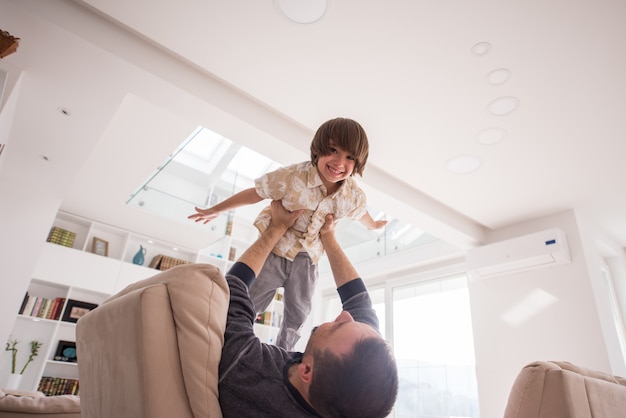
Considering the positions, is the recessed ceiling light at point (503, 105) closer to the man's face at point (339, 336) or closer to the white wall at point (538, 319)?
the white wall at point (538, 319)

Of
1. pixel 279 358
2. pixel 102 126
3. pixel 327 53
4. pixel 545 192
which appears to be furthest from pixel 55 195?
pixel 545 192

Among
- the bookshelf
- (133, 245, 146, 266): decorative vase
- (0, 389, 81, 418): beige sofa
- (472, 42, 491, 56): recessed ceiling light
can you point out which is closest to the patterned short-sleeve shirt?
(0, 389, 81, 418): beige sofa

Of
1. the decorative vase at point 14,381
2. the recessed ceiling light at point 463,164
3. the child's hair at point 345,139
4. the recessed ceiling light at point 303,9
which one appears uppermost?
the recessed ceiling light at point 303,9

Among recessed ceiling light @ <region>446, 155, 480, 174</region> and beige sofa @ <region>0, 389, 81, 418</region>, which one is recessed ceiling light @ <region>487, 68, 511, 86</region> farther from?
beige sofa @ <region>0, 389, 81, 418</region>

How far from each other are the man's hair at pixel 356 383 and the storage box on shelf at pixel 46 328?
4.63 meters

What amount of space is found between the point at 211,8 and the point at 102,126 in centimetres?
140

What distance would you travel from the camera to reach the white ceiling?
2.06 meters

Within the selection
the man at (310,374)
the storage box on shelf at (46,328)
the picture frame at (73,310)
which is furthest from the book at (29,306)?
the man at (310,374)

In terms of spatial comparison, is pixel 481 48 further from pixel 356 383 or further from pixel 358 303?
pixel 356 383

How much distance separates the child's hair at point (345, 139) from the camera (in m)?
1.48

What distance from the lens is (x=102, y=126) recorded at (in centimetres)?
282

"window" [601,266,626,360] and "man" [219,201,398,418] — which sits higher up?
"window" [601,266,626,360]

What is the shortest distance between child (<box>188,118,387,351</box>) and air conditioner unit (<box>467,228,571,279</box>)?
2849 mm

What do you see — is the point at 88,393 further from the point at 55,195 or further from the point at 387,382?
the point at 55,195
